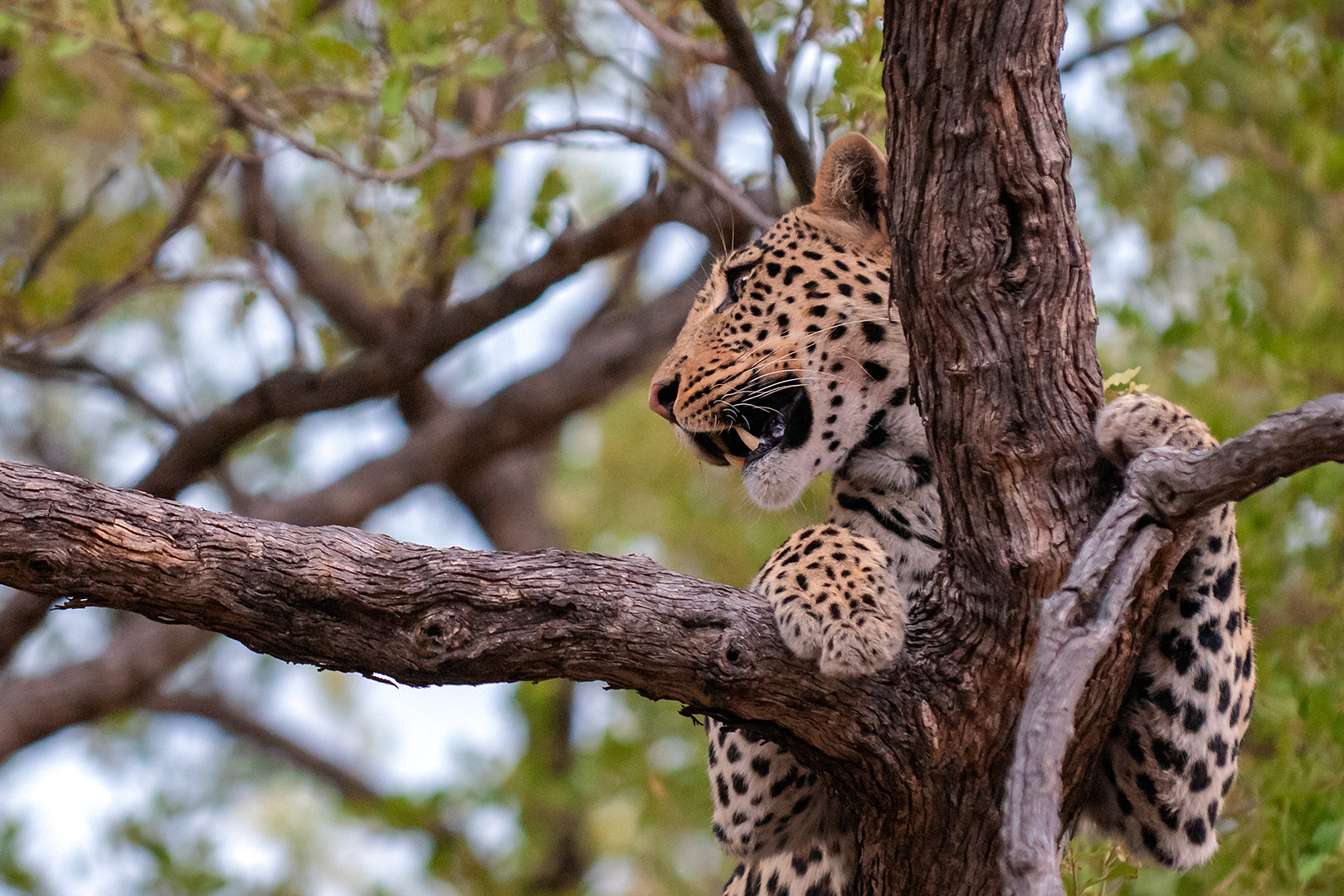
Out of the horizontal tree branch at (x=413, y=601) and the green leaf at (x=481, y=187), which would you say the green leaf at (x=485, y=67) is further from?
the horizontal tree branch at (x=413, y=601)

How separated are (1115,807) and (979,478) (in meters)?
1.29

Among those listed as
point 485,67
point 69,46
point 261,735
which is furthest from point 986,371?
point 261,735

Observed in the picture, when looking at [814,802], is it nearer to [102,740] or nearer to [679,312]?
[679,312]

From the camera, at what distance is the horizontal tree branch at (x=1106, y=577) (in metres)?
2.87

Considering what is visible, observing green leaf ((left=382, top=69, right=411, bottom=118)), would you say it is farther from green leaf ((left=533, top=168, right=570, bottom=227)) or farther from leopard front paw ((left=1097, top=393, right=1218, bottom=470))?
leopard front paw ((left=1097, top=393, right=1218, bottom=470))

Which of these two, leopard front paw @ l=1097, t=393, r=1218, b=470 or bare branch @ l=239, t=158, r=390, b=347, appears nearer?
leopard front paw @ l=1097, t=393, r=1218, b=470

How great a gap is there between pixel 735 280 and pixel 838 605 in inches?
77.6

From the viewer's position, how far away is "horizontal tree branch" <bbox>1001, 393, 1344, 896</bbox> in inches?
113

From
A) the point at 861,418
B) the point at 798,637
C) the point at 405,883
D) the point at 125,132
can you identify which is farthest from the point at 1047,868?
the point at 405,883

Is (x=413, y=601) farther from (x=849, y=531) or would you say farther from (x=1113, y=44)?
(x=1113, y=44)

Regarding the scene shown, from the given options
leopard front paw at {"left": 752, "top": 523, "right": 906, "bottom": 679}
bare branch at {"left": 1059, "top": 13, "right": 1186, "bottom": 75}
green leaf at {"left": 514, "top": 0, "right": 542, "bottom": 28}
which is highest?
bare branch at {"left": 1059, "top": 13, "right": 1186, "bottom": 75}

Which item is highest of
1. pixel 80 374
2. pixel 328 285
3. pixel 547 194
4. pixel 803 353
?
pixel 803 353

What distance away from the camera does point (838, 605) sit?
13.2 feet

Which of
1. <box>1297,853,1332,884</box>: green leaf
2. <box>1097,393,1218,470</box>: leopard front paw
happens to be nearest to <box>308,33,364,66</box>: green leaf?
<box>1097,393,1218,470</box>: leopard front paw
